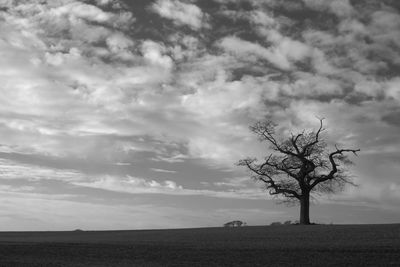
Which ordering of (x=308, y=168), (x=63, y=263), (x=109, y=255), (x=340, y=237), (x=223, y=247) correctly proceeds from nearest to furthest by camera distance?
(x=63, y=263)
(x=109, y=255)
(x=223, y=247)
(x=340, y=237)
(x=308, y=168)

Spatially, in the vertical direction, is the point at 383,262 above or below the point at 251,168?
below

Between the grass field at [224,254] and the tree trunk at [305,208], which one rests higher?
the tree trunk at [305,208]

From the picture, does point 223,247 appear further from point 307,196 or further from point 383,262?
point 307,196

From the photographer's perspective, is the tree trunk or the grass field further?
the tree trunk

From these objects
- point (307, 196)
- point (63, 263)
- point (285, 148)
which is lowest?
point (63, 263)

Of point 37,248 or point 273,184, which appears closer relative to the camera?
point 37,248

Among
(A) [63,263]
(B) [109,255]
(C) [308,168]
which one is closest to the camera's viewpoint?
(A) [63,263]

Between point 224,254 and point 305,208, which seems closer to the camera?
point 224,254

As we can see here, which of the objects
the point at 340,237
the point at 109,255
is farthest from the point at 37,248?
the point at 340,237

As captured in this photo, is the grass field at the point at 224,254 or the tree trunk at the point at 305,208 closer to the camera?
the grass field at the point at 224,254

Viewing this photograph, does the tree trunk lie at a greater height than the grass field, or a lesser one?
greater

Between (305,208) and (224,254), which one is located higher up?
(305,208)

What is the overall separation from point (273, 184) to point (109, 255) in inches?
1212

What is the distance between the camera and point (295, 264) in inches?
777
